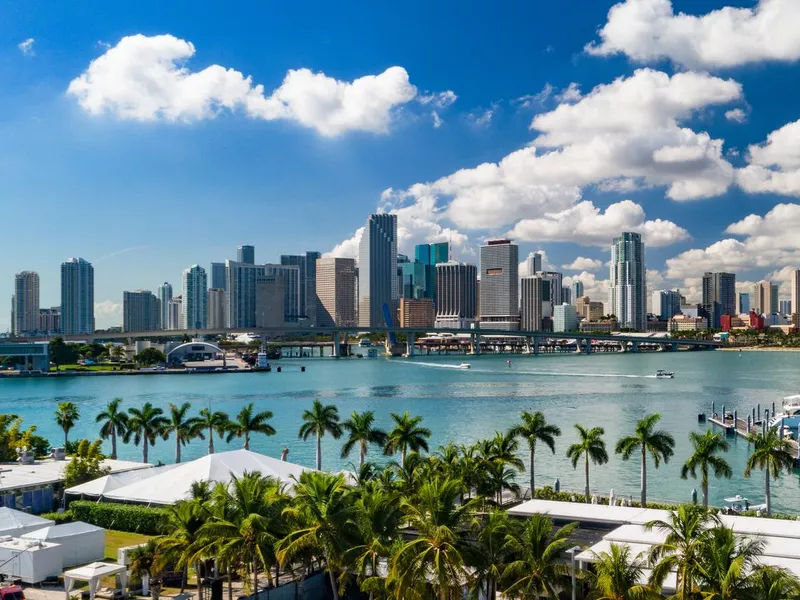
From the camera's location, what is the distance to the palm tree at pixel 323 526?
16.1 metres

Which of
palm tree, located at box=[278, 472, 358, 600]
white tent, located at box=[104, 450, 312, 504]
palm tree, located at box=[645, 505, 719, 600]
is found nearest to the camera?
palm tree, located at box=[645, 505, 719, 600]

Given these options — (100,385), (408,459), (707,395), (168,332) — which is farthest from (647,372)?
(408,459)

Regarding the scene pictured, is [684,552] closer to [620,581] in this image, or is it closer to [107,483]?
[620,581]

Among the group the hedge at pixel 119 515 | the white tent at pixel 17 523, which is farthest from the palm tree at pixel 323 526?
the white tent at pixel 17 523

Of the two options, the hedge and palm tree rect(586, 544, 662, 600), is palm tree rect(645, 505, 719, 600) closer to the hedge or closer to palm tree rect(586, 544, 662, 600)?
palm tree rect(586, 544, 662, 600)

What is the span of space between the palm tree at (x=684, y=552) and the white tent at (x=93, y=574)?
1122 cm

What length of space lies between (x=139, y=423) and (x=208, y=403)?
45336mm

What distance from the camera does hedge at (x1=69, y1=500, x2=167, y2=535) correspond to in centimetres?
2342

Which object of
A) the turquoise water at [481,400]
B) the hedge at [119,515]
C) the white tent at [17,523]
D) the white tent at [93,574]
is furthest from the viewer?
the turquoise water at [481,400]

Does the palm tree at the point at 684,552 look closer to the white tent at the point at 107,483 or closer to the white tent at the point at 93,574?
the white tent at the point at 93,574

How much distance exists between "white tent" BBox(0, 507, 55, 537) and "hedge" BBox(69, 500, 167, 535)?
2.38 metres

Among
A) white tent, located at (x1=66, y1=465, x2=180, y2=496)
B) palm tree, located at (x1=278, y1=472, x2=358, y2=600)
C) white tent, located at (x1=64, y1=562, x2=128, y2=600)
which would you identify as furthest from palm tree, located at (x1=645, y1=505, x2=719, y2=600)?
white tent, located at (x1=66, y1=465, x2=180, y2=496)

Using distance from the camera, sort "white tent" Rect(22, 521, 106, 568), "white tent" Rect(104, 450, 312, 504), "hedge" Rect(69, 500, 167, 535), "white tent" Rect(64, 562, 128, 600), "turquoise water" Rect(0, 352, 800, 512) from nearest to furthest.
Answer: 1. "white tent" Rect(64, 562, 128, 600)
2. "white tent" Rect(22, 521, 106, 568)
3. "hedge" Rect(69, 500, 167, 535)
4. "white tent" Rect(104, 450, 312, 504)
5. "turquoise water" Rect(0, 352, 800, 512)

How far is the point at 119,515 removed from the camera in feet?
78.4
